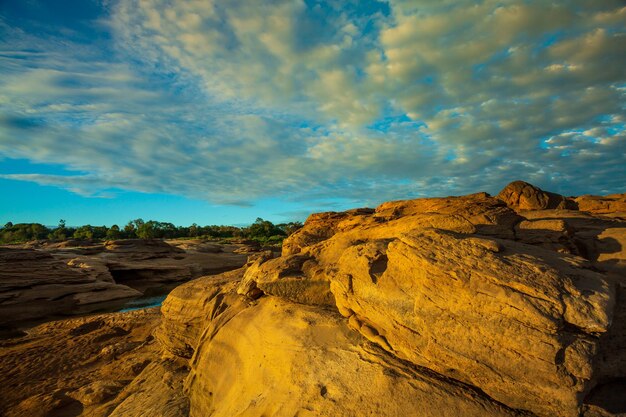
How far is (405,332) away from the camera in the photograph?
4789mm

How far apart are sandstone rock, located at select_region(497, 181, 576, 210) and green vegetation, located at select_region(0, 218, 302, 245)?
55415 mm

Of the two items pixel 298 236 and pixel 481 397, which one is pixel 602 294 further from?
pixel 298 236

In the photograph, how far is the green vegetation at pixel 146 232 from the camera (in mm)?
69438

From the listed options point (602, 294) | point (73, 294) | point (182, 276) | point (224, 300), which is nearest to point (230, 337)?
point (224, 300)

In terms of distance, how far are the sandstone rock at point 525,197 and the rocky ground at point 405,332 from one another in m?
1.16

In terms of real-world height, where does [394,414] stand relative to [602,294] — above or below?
below

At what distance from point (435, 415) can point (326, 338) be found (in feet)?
6.96

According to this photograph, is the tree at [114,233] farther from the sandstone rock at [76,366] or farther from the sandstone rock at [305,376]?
the sandstone rock at [305,376]

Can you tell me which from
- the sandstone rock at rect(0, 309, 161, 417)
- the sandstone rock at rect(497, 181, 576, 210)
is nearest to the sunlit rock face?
the sandstone rock at rect(497, 181, 576, 210)

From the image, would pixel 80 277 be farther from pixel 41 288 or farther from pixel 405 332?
pixel 405 332

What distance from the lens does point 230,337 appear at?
715 cm

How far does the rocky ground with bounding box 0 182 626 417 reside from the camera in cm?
397

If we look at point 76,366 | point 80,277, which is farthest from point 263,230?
point 76,366

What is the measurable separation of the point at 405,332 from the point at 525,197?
854 cm
